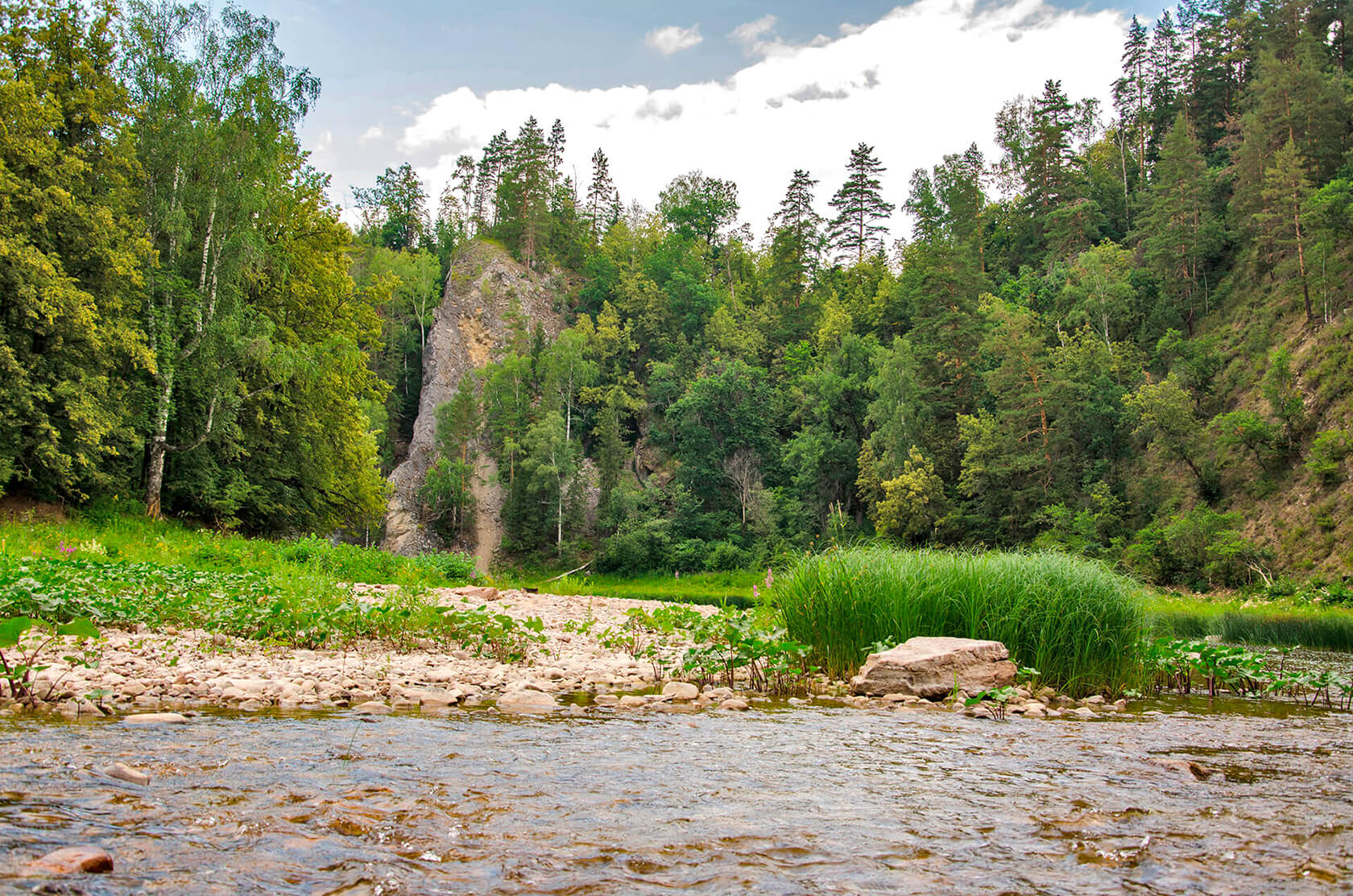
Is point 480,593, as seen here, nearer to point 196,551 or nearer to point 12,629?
point 196,551

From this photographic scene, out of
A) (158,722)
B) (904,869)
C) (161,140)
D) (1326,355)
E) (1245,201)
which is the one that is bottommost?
(158,722)

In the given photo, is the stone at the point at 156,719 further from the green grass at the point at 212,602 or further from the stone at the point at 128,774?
the green grass at the point at 212,602

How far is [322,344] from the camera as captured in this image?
24500 mm

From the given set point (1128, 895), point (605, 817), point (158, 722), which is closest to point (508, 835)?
point (605, 817)

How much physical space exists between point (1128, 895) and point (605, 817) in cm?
208

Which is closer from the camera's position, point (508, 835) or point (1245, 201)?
point (508, 835)

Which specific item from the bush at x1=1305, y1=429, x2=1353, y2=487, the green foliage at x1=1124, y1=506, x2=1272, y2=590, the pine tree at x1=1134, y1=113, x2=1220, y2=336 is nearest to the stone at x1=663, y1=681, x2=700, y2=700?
the green foliage at x1=1124, y1=506, x2=1272, y2=590

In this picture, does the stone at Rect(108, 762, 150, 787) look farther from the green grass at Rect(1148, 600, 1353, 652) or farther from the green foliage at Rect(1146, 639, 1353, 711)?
the green grass at Rect(1148, 600, 1353, 652)

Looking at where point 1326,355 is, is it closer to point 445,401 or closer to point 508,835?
point 508,835

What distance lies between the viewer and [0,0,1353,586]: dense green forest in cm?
2091

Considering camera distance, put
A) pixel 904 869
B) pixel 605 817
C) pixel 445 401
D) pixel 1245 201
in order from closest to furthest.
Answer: pixel 904 869, pixel 605 817, pixel 1245 201, pixel 445 401

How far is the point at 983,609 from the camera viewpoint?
27.4ft

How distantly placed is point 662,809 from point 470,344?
221 ft

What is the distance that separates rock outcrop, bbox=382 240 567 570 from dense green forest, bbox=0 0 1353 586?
3020mm
